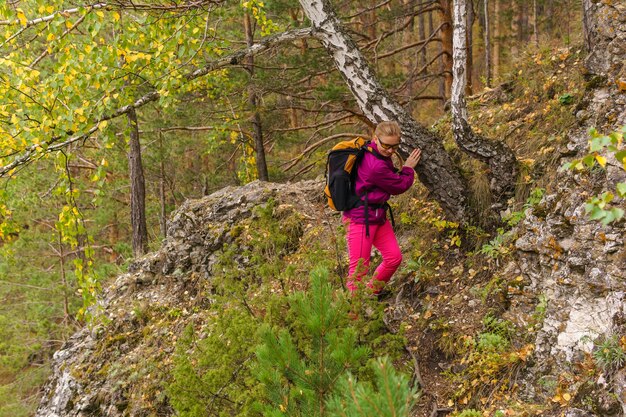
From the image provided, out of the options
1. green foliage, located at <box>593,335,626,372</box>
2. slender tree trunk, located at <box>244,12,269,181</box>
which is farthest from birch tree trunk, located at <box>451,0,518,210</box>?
slender tree trunk, located at <box>244,12,269,181</box>

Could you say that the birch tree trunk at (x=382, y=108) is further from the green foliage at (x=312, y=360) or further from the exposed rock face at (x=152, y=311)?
the green foliage at (x=312, y=360)

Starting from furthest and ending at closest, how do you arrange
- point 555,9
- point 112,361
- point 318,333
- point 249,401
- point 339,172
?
point 555,9 → point 112,361 → point 339,172 → point 249,401 → point 318,333

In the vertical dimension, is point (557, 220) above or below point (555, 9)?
below

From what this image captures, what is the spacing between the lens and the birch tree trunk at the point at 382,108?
5.00 metres

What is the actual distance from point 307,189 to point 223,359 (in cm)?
464

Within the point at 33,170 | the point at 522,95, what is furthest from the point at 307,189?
the point at 33,170

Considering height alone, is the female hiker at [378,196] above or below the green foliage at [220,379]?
above

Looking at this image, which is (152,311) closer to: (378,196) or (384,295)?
(384,295)

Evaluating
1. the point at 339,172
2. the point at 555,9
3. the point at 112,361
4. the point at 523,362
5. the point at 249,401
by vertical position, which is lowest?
the point at 112,361

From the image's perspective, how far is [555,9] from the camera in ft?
52.0

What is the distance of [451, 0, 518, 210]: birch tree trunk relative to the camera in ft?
16.0

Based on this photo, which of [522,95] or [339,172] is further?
[522,95]

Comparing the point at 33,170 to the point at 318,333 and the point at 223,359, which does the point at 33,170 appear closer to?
the point at 223,359

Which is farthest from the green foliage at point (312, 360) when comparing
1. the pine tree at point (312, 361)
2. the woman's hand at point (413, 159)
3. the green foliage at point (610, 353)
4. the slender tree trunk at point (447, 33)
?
the slender tree trunk at point (447, 33)
